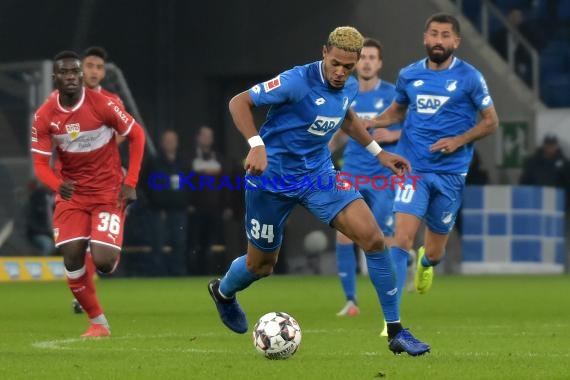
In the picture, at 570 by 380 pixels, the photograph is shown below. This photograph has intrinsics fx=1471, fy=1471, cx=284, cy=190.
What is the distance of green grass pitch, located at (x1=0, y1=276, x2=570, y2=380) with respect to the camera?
7.93 meters

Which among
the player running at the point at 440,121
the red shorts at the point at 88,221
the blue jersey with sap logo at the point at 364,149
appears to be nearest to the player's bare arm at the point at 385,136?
the blue jersey with sap logo at the point at 364,149

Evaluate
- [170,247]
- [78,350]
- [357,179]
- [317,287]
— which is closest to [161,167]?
[170,247]

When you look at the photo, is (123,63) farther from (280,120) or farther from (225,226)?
(280,120)

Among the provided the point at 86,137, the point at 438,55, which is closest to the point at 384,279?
the point at 86,137

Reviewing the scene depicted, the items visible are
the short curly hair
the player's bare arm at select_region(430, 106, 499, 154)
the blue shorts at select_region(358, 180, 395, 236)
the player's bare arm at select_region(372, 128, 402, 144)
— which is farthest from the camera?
the blue shorts at select_region(358, 180, 395, 236)

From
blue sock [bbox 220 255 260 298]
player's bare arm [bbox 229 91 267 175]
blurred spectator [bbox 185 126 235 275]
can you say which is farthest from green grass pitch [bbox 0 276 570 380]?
blurred spectator [bbox 185 126 235 275]

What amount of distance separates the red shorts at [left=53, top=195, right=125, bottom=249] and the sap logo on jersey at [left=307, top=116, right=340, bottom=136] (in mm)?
2437

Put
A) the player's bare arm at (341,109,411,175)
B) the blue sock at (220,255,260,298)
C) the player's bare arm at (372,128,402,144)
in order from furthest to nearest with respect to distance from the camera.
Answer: the player's bare arm at (372,128,402,144), the blue sock at (220,255,260,298), the player's bare arm at (341,109,411,175)

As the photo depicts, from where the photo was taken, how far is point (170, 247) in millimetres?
21641

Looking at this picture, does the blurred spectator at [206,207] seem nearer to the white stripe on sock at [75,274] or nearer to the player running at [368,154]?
the player running at [368,154]

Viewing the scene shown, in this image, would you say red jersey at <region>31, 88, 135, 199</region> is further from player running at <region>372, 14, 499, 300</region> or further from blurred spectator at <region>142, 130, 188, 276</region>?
blurred spectator at <region>142, 130, 188, 276</region>

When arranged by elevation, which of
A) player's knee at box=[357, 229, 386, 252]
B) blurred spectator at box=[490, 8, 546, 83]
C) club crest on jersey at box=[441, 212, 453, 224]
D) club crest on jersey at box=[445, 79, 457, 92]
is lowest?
club crest on jersey at box=[441, 212, 453, 224]

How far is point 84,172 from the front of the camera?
11234 mm

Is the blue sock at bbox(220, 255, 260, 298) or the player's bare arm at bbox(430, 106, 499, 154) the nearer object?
the blue sock at bbox(220, 255, 260, 298)
